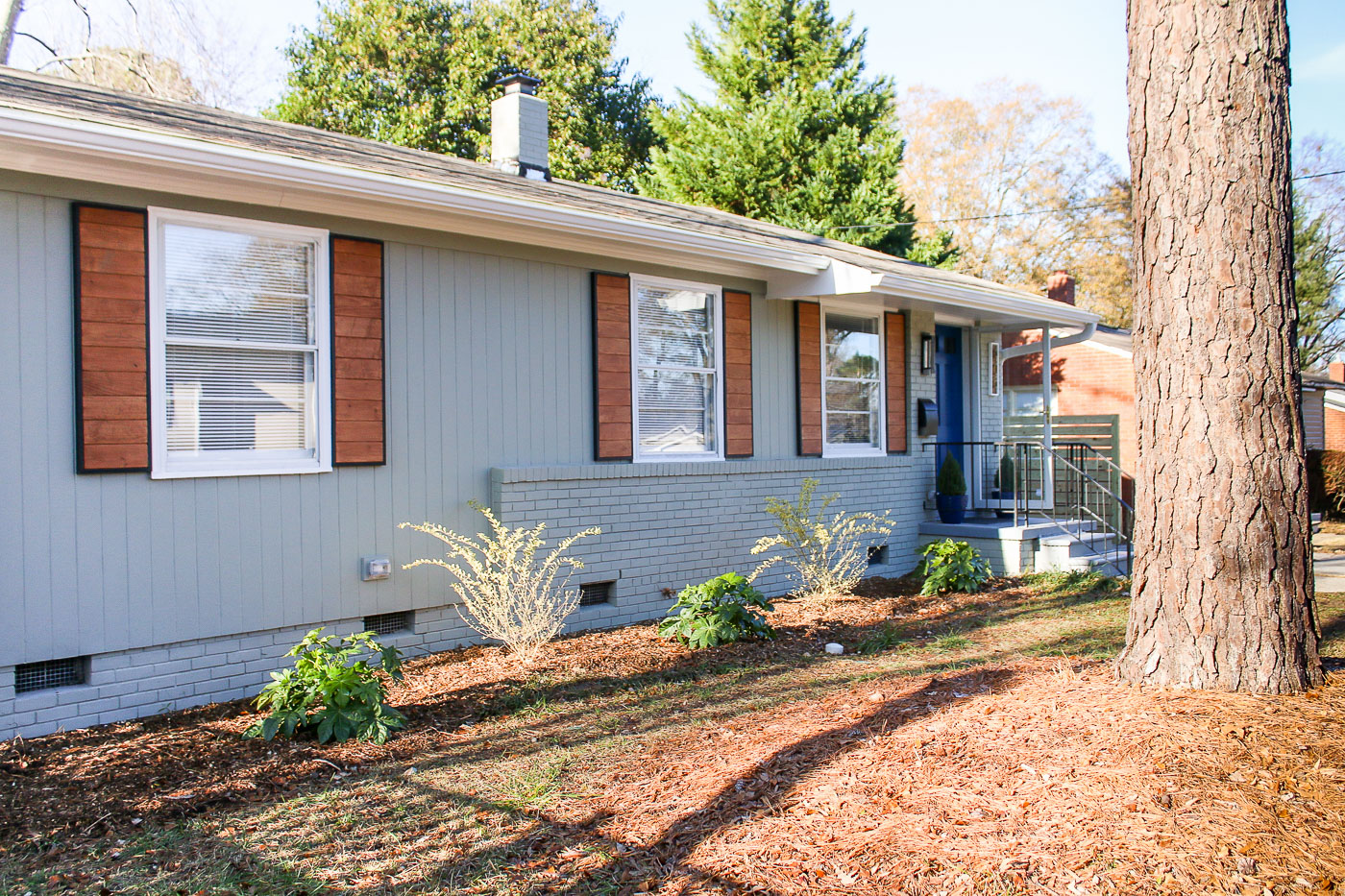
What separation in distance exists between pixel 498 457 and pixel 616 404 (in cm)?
114

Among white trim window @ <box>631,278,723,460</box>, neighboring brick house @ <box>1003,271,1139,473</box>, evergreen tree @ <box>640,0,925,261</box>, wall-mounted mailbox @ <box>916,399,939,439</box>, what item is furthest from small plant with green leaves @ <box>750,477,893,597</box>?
evergreen tree @ <box>640,0,925,261</box>

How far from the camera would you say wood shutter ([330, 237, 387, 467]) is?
583 cm

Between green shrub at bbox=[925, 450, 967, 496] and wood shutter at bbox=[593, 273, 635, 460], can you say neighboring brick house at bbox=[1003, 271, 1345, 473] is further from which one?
wood shutter at bbox=[593, 273, 635, 460]

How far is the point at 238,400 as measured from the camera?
5523 millimetres

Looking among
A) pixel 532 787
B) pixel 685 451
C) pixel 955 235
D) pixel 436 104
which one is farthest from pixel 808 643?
pixel 955 235

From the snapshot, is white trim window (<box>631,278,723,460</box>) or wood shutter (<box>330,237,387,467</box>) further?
white trim window (<box>631,278,723,460</box>)

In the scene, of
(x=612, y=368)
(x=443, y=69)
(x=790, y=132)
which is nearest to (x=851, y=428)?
(x=612, y=368)

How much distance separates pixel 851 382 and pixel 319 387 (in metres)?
5.57

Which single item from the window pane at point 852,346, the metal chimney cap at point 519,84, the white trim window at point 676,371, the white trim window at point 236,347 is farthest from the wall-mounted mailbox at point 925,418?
the white trim window at point 236,347

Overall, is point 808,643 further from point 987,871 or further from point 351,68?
point 351,68

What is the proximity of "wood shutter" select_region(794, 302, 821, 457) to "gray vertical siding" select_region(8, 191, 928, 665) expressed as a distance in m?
2.48

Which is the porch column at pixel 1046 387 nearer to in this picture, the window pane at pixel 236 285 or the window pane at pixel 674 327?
the window pane at pixel 674 327

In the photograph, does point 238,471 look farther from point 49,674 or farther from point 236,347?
point 49,674

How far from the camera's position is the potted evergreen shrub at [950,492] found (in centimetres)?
996
